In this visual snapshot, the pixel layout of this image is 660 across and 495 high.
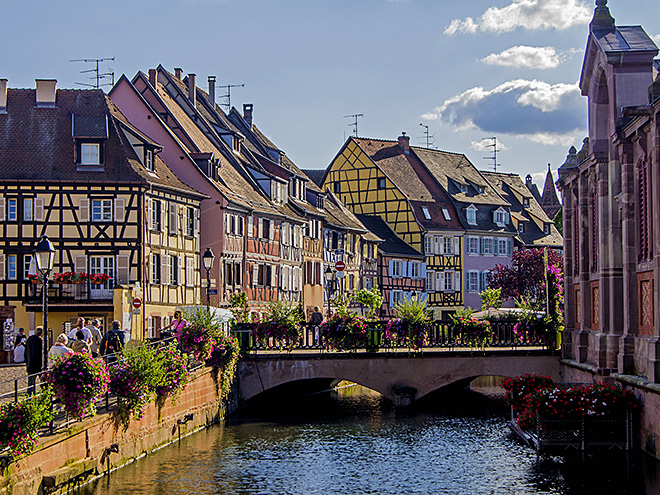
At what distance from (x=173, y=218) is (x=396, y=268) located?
29.0 meters

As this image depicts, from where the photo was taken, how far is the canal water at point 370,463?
20.7m

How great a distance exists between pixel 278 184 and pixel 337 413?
2374 cm

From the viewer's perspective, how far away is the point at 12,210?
138 ft

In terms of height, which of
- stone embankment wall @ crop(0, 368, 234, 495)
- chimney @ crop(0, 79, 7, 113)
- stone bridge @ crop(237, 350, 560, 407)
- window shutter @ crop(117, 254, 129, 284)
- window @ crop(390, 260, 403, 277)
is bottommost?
stone embankment wall @ crop(0, 368, 234, 495)

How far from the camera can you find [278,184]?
2208 inches

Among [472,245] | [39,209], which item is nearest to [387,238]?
[472,245]

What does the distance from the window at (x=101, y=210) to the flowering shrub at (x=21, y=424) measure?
26180mm

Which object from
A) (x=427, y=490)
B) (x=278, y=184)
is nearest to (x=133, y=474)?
(x=427, y=490)

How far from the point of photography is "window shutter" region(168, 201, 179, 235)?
4499 centimetres

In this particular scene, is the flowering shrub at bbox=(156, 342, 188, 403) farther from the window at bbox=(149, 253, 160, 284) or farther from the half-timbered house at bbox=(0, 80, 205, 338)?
the window at bbox=(149, 253, 160, 284)

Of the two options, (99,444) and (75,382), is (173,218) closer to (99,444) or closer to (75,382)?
(99,444)

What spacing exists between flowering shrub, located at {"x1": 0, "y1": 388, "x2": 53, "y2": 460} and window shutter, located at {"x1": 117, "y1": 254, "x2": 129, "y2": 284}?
25518mm

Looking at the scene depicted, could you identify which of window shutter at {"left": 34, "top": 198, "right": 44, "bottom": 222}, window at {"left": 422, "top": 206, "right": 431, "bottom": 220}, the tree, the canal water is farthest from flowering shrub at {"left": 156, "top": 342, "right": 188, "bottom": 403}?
window at {"left": 422, "top": 206, "right": 431, "bottom": 220}

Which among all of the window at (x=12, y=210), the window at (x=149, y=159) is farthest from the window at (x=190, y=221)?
the window at (x=12, y=210)
